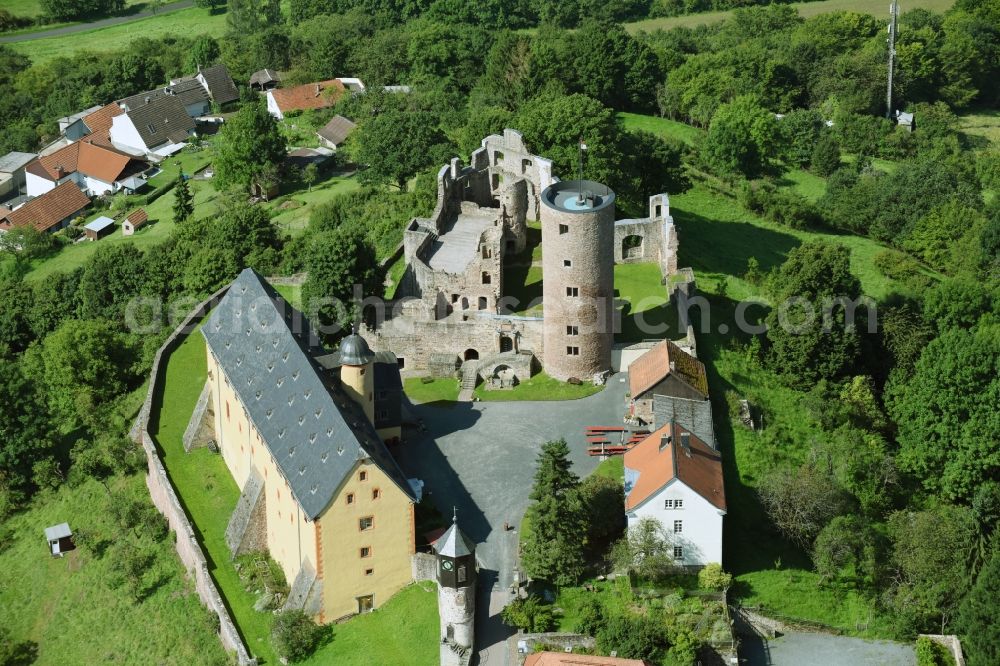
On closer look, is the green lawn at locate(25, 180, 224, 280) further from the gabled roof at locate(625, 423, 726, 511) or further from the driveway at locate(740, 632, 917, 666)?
the driveway at locate(740, 632, 917, 666)

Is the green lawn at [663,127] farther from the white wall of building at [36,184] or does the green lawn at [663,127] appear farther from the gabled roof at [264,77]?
the white wall of building at [36,184]

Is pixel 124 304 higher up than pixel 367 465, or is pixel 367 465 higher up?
pixel 367 465

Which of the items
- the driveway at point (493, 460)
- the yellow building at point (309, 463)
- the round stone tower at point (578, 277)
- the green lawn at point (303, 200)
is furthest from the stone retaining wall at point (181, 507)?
the round stone tower at point (578, 277)

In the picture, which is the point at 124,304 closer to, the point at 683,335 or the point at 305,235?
the point at 305,235

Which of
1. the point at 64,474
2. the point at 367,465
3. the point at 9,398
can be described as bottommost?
the point at 64,474

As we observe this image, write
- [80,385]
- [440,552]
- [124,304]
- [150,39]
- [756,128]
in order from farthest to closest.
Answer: [150,39] < [756,128] < [124,304] < [80,385] < [440,552]

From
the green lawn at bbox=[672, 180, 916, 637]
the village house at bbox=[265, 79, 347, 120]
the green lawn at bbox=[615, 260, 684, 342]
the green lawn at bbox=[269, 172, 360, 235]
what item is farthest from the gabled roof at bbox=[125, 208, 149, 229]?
the green lawn at bbox=[615, 260, 684, 342]

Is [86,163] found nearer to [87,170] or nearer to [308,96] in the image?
[87,170]

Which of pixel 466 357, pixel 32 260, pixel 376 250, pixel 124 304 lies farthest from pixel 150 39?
pixel 466 357
